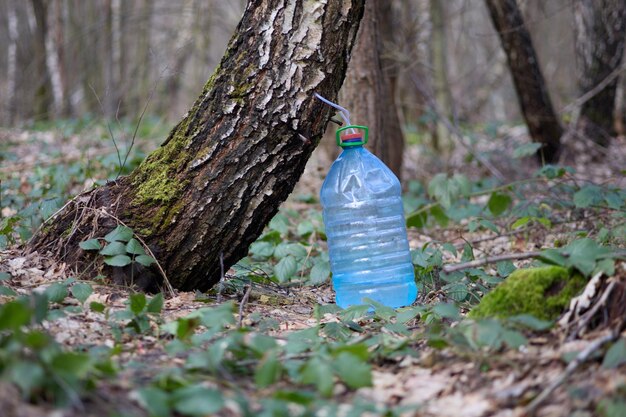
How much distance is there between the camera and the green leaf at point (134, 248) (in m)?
2.90

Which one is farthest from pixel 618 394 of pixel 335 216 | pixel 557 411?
pixel 335 216

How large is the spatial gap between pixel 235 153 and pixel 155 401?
4.97 ft

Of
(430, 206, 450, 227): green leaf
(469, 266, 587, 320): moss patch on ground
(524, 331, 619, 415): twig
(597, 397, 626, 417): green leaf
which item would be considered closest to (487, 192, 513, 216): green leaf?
(430, 206, 450, 227): green leaf

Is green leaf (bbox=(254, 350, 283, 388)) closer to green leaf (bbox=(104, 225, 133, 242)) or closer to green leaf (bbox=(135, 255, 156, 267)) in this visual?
green leaf (bbox=(135, 255, 156, 267))

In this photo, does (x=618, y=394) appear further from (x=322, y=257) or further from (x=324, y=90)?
(x=322, y=257)

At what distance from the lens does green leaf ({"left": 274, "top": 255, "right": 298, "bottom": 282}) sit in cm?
364

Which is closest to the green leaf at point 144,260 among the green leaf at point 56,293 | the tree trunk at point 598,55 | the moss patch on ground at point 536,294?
the green leaf at point 56,293

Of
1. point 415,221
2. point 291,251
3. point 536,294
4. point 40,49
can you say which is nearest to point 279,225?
point 291,251

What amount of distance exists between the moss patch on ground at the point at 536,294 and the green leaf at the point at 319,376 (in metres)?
0.87

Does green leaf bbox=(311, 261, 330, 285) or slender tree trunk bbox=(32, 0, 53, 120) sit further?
slender tree trunk bbox=(32, 0, 53, 120)

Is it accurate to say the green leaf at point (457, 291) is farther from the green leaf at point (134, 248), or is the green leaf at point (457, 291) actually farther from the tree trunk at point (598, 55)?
the tree trunk at point (598, 55)

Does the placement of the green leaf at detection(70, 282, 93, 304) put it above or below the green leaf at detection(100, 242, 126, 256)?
below

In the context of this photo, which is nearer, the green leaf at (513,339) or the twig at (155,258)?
the green leaf at (513,339)

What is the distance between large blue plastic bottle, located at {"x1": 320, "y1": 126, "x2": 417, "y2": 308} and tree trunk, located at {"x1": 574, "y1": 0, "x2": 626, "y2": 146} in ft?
14.8
